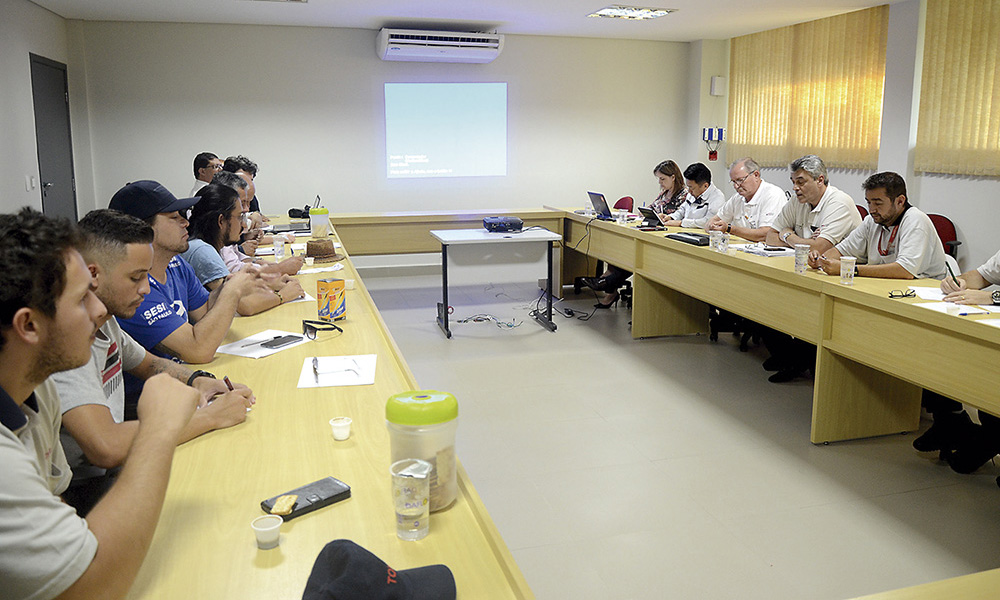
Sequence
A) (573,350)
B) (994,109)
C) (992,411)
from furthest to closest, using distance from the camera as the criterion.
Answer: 1. (994,109)
2. (573,350)
3. (992,411)

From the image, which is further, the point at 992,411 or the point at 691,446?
the point at 691,446

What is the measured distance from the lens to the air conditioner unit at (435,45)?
22.7 feet

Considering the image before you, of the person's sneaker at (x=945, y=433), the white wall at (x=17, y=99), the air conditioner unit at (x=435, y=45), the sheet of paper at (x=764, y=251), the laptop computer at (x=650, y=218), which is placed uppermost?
the air conditioner unit at (x=435, y=45)

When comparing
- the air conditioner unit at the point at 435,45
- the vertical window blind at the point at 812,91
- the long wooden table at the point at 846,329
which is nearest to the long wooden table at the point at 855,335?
the long wooden table at the point at 846,329

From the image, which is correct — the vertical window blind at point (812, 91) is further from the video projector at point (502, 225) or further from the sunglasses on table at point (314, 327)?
the sunglasses on table at point (314, 327)

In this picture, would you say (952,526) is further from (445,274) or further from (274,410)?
(445,274)

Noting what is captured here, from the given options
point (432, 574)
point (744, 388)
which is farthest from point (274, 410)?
point (744, 388)

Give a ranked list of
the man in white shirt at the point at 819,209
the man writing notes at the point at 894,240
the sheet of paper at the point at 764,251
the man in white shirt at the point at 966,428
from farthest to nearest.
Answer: the man in white shirt at the point at 819,209
the sheet of paper at the point at 764,251
the man writing notes at the point at 894,240
the man in white shirt at the point at 966,428

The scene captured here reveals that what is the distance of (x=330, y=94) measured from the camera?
734cm

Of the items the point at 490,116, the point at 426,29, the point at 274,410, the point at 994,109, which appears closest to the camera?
the point at 274,410

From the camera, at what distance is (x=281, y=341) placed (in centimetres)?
237

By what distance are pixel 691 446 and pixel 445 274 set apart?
2425mm

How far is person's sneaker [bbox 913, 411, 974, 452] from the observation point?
287cm

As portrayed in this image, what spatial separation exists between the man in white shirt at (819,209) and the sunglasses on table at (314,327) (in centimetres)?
281
